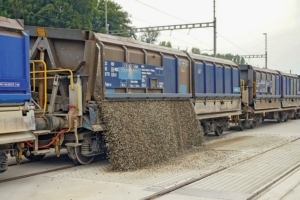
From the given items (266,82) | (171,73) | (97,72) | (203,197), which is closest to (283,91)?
(266,82)

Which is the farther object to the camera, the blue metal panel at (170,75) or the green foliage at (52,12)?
the green foliage at (52,12)

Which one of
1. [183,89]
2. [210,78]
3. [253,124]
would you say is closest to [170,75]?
[183,89]

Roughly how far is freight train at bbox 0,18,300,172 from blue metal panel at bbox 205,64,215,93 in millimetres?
784

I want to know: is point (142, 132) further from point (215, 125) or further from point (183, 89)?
point (215, 125)

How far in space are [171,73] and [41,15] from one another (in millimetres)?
24674

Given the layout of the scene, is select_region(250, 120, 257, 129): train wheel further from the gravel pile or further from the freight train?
the gravel pile

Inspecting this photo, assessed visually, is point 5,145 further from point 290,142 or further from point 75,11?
point 75,11

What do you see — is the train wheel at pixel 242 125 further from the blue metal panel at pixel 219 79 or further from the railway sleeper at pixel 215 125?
the blue metal panel at pixel 219 79

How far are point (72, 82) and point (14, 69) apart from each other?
2.09m

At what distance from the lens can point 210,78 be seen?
1627 centimetres

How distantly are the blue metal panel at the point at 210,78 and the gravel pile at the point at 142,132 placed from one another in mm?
3512

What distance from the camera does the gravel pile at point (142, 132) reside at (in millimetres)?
9773

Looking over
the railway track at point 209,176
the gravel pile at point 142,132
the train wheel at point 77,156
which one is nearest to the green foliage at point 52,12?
the gravel pile at point 142,132

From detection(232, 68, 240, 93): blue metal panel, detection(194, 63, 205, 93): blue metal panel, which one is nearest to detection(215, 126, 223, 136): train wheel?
detection(232, 68, 240, 93): blue metal panel
